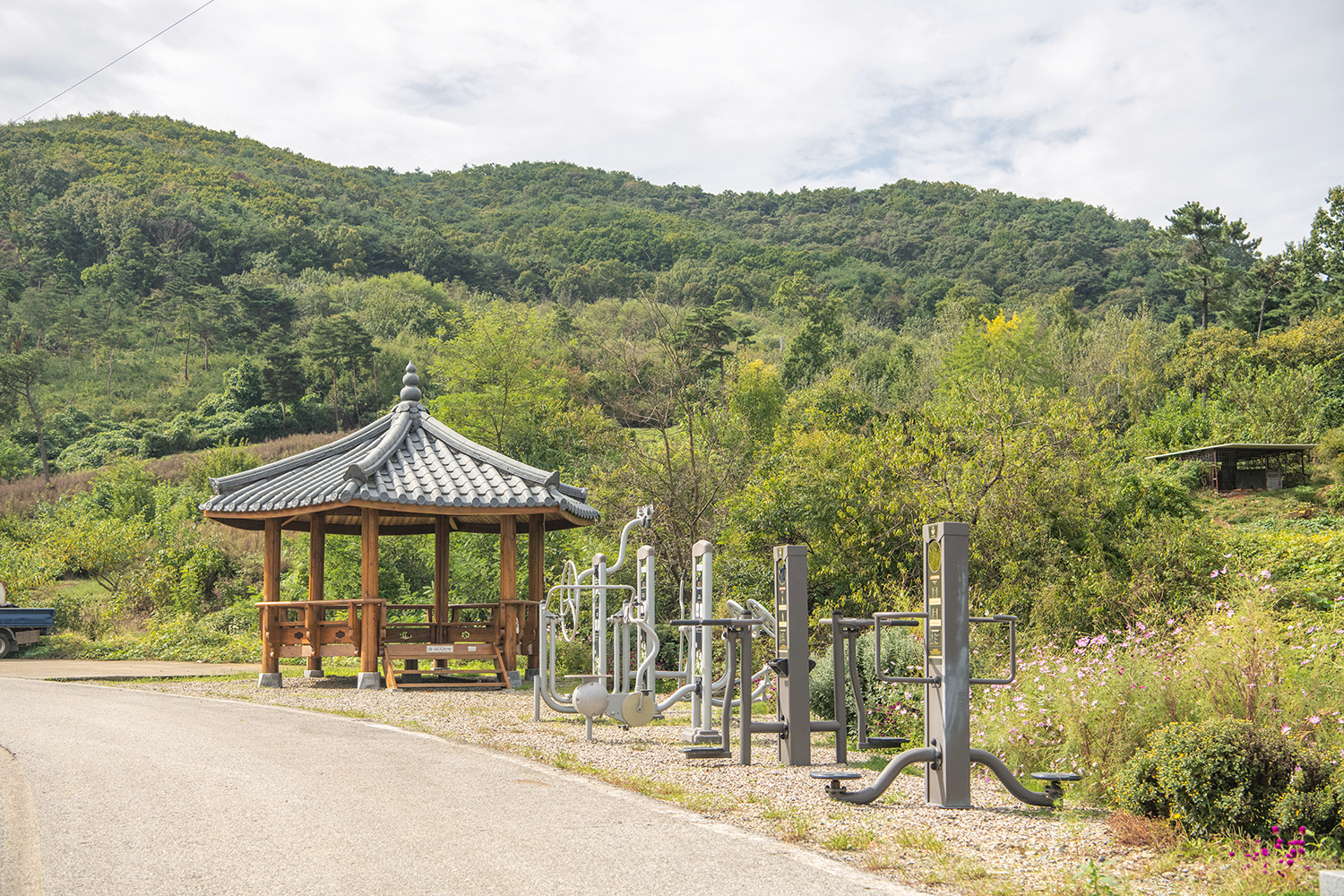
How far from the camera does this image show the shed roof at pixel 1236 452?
30672 millimetres

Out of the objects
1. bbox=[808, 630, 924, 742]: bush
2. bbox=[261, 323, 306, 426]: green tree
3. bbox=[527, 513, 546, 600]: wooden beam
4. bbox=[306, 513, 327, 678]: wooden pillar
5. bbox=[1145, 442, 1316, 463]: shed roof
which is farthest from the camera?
bbox=[261, 323, 306, 426]: green tree

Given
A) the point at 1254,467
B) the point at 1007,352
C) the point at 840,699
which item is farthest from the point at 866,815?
the point at 1007,352

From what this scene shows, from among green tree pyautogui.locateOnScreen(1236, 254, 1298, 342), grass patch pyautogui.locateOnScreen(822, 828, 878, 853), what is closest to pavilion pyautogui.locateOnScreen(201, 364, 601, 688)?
grass patch pyautogui.locateOnScreen(822, 828, 878, 853)

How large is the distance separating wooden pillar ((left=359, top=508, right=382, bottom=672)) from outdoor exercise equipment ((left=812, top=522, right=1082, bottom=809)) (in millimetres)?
8538

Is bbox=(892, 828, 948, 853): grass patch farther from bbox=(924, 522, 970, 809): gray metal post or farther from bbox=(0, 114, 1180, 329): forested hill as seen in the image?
bbox=(0, 114, 1180, 329): forested hill

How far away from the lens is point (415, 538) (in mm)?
24094

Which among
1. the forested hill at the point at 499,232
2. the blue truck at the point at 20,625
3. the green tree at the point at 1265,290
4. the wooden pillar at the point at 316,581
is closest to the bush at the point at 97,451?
the forested hill at the point at 499,232

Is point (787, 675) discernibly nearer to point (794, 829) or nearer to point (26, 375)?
point (794, 829)

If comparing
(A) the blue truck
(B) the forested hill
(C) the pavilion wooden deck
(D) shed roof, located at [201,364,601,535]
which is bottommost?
(A) the blue truck

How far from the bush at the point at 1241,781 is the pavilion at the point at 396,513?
9.00 m

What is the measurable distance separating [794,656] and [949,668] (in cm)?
178

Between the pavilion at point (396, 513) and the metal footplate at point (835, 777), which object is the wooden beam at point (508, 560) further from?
the metal footplate at point (835, 777)

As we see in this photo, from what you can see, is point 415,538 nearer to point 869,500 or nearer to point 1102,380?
point 869,500

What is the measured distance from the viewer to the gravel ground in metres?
4.35
